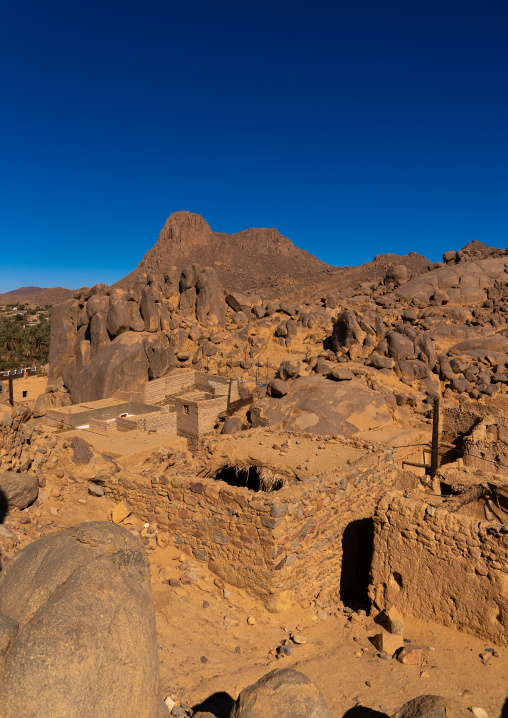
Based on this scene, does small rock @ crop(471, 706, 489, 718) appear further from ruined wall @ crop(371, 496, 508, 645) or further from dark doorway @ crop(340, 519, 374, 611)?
dark doorway @ crop(340, 519, 374, 611)

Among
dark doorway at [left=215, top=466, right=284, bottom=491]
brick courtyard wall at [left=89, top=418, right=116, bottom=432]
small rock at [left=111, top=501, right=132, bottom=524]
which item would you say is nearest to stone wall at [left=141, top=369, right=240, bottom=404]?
brick courtyard wall at [left=89, top=418, right=116, bottom=432]

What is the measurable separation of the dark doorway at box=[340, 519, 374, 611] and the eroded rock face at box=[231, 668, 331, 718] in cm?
544

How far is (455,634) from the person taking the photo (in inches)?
261

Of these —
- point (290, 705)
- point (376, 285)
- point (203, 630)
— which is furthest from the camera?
point (376, 285)

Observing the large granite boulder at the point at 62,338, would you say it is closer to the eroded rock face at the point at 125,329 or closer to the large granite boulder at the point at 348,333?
the eroded rock face at the point at 125,329

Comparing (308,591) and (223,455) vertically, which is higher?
(223,455)

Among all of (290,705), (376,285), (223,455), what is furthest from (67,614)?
(376,285)

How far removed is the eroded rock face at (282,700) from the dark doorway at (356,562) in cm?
544

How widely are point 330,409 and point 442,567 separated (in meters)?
11.8

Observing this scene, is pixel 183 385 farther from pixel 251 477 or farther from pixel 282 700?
pixel 282 700

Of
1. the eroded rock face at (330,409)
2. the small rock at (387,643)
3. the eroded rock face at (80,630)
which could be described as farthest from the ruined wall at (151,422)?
the eroded rock face at (80,630)

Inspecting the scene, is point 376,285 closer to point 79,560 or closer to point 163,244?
point 79,560

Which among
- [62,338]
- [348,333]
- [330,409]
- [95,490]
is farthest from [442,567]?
[62,338]

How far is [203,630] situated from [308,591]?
2.05 metres
